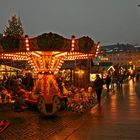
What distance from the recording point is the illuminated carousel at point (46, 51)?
15.4 metres

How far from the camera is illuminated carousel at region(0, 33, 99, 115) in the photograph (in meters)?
15.4

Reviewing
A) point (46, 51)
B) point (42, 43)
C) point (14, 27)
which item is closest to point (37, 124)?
point (42, 43)

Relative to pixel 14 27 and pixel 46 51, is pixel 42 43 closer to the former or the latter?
pixel 46 51

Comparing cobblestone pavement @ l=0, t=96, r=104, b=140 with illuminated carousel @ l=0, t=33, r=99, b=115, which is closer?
cobblestone pavement @ l=0, t=96, r=104, b=140

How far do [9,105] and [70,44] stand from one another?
17.0ft

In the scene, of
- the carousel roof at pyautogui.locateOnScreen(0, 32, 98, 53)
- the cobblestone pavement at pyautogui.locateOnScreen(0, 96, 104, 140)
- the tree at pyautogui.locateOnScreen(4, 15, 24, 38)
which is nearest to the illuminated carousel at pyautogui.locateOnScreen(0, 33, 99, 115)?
the carousel roof at pyautogui.locateOnScreen(0, 32, 98, 53)

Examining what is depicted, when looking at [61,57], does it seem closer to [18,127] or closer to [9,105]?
[9,105]

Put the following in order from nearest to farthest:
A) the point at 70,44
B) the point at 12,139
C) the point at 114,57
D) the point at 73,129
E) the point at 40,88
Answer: the point at 12,139, the point at 73,129, the point at 70,44, the point at 40,88, the point at 114,57

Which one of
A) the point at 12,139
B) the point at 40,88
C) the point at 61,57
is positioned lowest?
the point at 12,139

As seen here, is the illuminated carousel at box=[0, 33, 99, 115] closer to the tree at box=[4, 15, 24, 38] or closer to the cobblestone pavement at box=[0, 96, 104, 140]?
the cobblestone pavement at box=[0, 96, 104, 140]

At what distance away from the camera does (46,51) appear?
16.7 metres

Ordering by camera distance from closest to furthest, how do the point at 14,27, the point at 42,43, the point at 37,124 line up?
the point at 37,124 < the point at 42,43 < the point at 14,27

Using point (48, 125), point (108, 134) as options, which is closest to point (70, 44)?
point (48, 125)

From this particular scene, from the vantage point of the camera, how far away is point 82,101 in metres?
17.1
